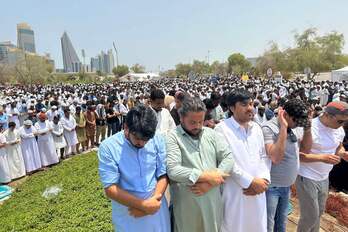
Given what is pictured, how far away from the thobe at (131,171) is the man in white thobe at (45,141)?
21.6ft

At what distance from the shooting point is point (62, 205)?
529cm

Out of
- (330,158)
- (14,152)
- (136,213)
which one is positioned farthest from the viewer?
(14,152)

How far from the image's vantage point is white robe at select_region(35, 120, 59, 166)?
8.12 m

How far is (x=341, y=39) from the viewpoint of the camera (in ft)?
136

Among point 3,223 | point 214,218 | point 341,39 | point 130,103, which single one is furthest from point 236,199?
point 341,39

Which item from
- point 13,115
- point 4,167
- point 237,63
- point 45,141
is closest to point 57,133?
point 45,141

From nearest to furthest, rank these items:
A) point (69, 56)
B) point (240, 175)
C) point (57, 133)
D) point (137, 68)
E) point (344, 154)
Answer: point (240, 175) → point (344, 154) → point (57, 133) → point (137, 68) → point (69, 56)

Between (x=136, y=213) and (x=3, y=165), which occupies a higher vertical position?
(x=136, y=213)

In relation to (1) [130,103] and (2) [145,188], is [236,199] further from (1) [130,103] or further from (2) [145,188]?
(1) [130,103]

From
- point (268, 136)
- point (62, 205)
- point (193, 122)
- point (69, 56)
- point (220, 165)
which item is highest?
point (69, 56)

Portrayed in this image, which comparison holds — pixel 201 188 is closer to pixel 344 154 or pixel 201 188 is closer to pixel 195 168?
pixel 195 168

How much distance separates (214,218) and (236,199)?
1.12 ft

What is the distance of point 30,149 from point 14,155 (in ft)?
1.67

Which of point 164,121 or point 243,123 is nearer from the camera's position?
point 243,123
